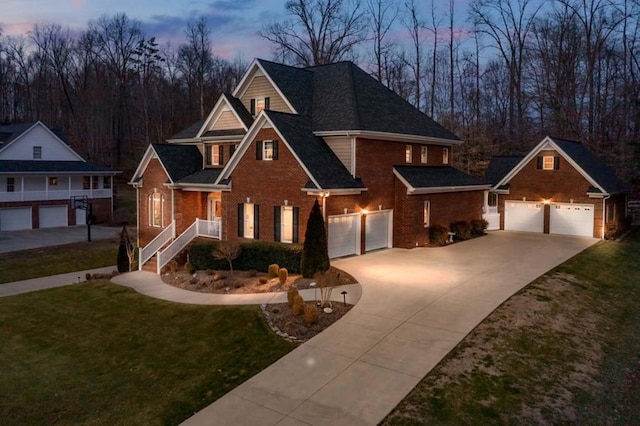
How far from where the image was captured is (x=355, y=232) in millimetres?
22109

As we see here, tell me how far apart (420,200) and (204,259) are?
1153 cm

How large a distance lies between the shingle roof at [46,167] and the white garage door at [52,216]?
3.34 metres

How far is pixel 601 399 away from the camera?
9680 mm

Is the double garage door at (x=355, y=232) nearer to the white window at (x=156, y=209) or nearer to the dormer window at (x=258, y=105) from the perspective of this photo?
the dormer window at (x=258, y=105)

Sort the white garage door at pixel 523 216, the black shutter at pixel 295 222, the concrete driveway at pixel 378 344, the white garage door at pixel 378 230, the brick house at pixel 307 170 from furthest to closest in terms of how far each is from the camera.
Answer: the white garage door at pixel 523 216
the white garage door at pixel 378 230
the brick house at pixel 307 170
the black shutter at pixel 295 222
the concrete driveway at pixel 378 344

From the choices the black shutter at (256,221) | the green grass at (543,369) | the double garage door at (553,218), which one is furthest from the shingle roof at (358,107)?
the green grass at (543,369)

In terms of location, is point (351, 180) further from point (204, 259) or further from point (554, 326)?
point (554, 326)

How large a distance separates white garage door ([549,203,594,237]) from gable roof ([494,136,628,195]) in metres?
1.37

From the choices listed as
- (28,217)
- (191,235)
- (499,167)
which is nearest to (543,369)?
(191,235)

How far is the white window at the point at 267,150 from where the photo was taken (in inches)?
829

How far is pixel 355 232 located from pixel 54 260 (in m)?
18.3

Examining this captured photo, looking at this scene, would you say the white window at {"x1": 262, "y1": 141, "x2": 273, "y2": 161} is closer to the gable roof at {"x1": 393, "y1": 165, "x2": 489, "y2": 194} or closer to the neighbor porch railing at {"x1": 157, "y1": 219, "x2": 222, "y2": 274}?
the neighbor porch railing at {"x1": 157, "y1": 219, "x2": 222, "y2": 274}

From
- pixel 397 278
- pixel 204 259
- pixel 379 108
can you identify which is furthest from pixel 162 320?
pixel 379 108

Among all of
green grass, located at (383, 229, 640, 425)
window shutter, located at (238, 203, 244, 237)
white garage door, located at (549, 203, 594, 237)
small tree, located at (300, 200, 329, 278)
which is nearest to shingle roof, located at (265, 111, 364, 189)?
small tree, located at (300, 200, 329, 278)
